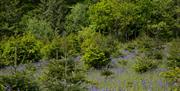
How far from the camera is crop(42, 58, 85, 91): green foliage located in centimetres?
862

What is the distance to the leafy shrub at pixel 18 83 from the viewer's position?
856cm

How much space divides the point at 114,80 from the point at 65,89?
17.8ft

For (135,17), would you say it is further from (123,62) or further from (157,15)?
(123,62)

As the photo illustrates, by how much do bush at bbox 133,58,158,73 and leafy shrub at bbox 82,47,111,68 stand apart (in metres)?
1.43

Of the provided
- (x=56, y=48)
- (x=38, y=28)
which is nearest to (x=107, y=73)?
(x=56, y=48)

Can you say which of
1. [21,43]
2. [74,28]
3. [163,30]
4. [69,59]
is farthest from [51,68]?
[74,28]

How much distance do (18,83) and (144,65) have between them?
265 inches

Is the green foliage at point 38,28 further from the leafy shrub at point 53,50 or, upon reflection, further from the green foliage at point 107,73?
the green foliage at point 107,73

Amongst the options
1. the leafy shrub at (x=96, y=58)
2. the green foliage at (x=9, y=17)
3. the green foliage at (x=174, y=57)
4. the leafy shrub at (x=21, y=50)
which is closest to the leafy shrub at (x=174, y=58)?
the green foliage at (x=174, y=57)

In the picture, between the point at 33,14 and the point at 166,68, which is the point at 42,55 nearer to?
the point at 166,68

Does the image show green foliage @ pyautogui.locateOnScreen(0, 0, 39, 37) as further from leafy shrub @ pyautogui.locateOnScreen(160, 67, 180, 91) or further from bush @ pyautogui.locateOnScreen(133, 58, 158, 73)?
leafy shrub @ pyautogui.locateOnScreen(160, 67, 180, 91)

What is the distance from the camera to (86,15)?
27.2 meters

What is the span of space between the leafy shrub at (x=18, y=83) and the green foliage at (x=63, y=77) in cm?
34

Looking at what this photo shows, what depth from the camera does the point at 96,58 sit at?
15383mm
